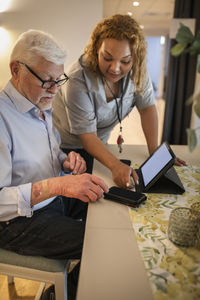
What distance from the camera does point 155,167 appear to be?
1.13 meters

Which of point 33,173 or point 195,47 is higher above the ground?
point 195,47

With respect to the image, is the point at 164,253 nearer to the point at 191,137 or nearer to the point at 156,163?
the point at 191,137

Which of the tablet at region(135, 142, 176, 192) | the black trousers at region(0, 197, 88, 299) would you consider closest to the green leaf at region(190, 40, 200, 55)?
the tablet at region(135, 142, 176, 192)

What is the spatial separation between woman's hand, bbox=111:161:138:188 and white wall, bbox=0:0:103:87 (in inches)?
128

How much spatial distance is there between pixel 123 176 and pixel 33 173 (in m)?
0.37

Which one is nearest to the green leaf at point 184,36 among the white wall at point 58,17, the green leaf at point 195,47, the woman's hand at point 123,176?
the green leaf at point 195,47

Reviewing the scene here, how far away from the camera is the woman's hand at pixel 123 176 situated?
112cm

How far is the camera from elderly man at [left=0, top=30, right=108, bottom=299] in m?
0.95

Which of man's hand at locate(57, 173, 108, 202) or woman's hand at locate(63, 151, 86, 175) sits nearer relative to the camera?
man's hand at locate(57, 173, 108, 202)

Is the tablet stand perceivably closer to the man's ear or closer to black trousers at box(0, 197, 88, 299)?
black trousers at box(0, 197, 88, 299)

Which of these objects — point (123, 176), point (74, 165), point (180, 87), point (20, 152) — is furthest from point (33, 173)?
point (180, 87)

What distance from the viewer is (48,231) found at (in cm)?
100

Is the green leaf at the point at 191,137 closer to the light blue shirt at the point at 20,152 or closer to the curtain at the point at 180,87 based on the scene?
the light blue shirt at the point at 20,152

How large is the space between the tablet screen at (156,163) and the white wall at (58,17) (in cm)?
322
